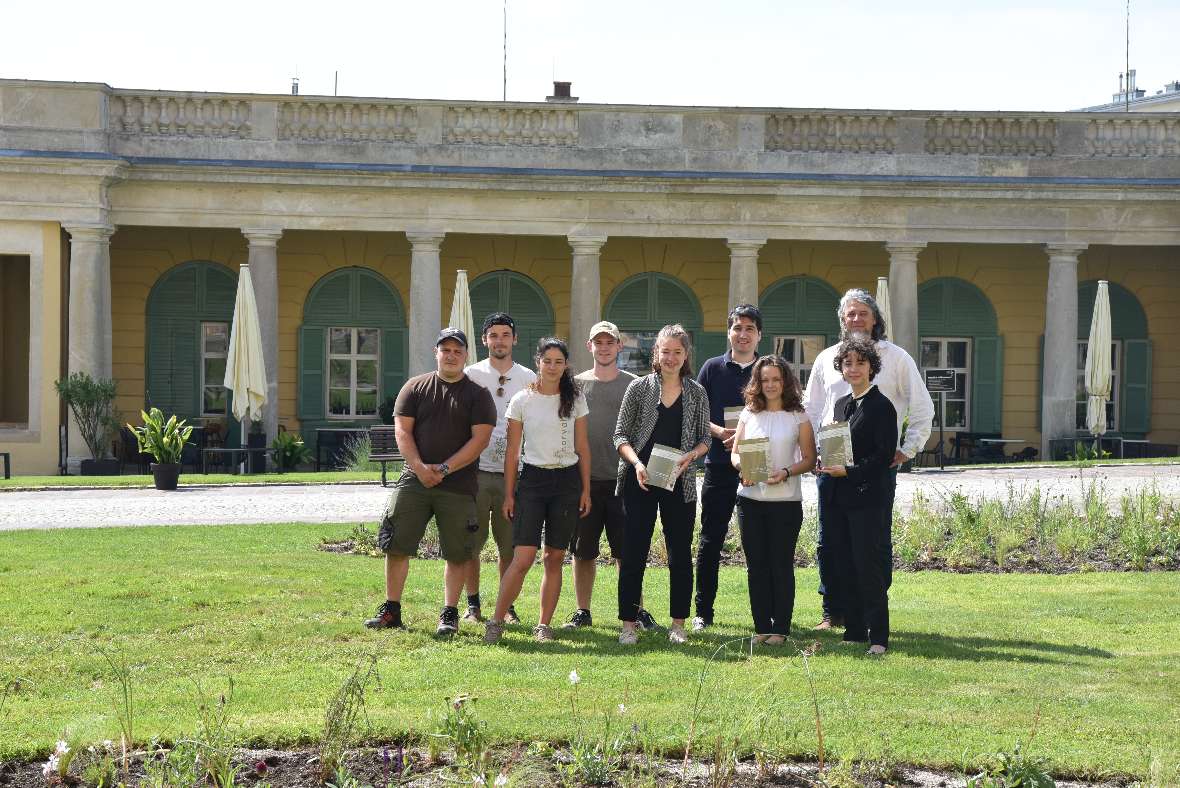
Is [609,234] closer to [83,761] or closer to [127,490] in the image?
[127,490]

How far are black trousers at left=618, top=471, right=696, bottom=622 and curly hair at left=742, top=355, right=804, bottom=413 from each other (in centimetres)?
56

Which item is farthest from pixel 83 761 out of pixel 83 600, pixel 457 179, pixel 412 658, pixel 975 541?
pixel 457 179

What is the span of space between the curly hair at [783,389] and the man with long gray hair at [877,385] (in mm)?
145

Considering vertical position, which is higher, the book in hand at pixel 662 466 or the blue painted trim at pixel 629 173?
the blue painted trim at pixel 629 173

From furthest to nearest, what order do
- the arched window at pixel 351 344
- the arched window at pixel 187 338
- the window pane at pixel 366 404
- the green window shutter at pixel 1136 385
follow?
the green window shutter at pixel 1136 385 → the window pane at pixel 366 404 → the arched window at pixel 351 344 → the arched window at pixel 187 338

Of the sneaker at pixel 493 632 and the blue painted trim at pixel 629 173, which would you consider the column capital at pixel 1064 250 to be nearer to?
the blue painted trim at pixel 629 173

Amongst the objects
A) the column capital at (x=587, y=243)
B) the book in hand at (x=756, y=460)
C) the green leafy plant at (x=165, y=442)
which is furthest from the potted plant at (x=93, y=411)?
the book in hand at (x=756, y=460)

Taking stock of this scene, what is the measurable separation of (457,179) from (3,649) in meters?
16.7

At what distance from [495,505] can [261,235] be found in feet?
50.9

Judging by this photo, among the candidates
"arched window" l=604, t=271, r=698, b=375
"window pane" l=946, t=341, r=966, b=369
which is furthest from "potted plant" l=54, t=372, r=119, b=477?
"window pane" l=946, t=341, r=966, b=369

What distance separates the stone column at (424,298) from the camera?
931 inches

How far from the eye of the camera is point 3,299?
25.2 meters

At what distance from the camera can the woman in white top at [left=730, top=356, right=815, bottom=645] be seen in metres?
8.00

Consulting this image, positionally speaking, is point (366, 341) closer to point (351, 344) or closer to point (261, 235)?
point (351, 344)
